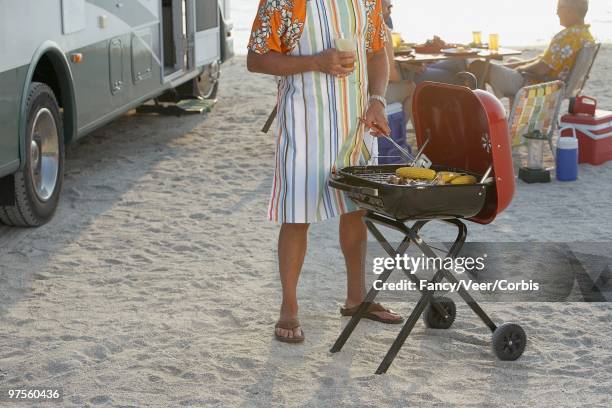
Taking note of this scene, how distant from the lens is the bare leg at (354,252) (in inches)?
183

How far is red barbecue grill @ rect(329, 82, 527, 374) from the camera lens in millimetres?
4070

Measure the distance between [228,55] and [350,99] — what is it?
7.09 m

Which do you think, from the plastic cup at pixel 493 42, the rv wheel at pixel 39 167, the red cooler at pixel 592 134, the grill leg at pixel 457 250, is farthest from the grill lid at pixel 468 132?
the plastic cup at pixel 493 42

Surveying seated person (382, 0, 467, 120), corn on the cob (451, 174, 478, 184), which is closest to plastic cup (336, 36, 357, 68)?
corn on the cob (451, 174, 478, 184)

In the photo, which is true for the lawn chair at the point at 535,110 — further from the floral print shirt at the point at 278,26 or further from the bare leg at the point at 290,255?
the floral print shirt at the point at 278,26

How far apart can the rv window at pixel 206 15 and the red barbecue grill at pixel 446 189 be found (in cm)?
570

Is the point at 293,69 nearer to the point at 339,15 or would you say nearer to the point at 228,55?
the point at 339,15

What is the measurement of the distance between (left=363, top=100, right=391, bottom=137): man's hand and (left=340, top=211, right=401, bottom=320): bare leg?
1.24 feet

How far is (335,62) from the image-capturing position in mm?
4184

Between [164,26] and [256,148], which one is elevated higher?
[164,26]

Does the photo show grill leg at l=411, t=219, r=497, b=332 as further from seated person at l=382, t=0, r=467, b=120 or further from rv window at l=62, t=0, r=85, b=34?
seated person at l=382, t=0, r=467, b=120

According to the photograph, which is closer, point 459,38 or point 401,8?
point 459,38

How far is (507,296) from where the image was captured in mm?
5273

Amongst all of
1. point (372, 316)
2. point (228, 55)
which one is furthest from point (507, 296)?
point (228, 55)
